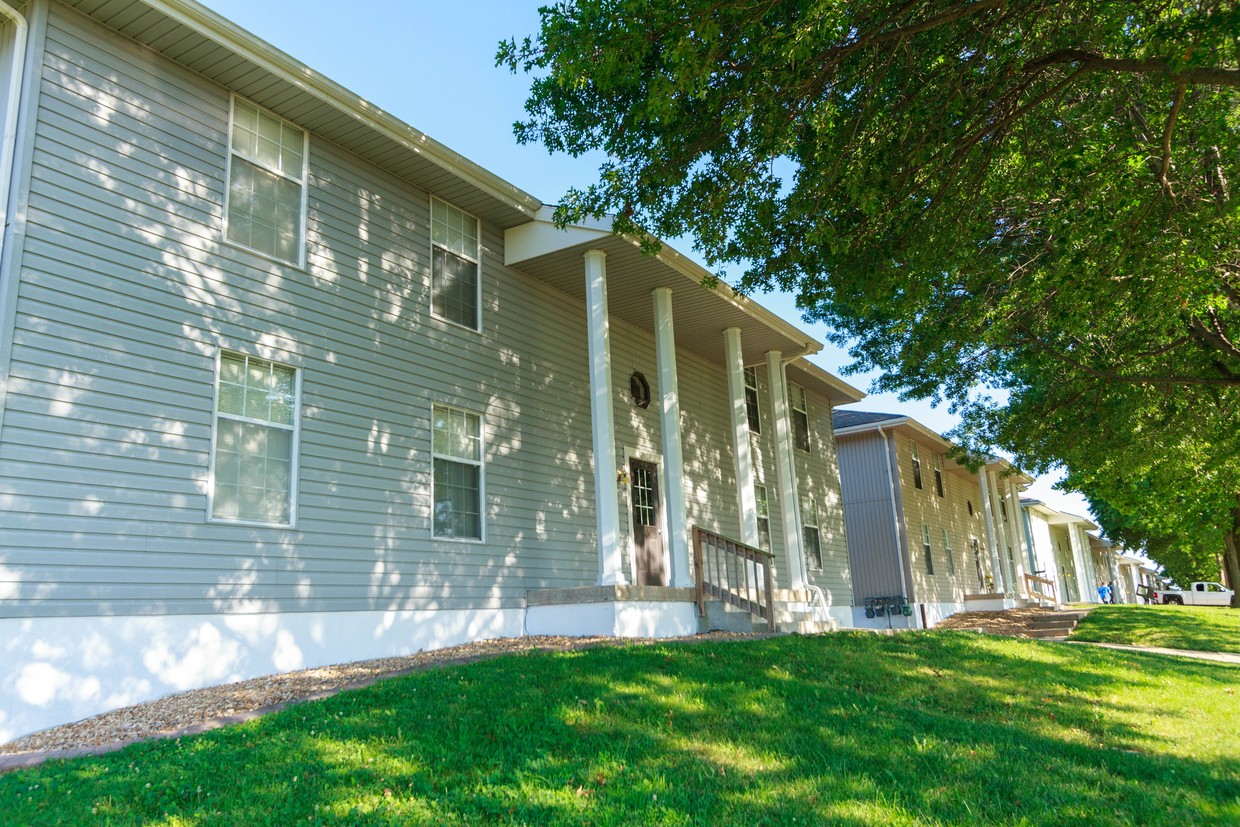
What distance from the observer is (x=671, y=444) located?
12742mm

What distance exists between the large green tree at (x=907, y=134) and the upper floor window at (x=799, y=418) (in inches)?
377

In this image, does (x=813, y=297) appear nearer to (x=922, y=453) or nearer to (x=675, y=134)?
(x=675, y=134)

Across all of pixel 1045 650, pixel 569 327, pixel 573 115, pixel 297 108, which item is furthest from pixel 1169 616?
pixel 297 108

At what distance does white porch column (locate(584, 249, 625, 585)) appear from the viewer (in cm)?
1120

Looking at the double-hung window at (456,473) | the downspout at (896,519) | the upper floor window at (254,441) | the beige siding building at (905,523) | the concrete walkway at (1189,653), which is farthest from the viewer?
the beige siding building at (905,523)

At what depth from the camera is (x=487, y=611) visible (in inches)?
433

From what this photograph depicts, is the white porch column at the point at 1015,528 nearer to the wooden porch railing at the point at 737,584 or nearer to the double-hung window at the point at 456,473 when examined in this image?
the wooden porch railing at the point at 737,584

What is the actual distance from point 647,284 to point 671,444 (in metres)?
2.55

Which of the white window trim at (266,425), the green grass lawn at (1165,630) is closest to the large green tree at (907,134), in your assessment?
the white window trim at (266,425)

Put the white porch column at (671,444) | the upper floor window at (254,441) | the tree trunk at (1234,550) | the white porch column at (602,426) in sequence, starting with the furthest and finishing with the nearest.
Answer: the tree trunk at (1234,550)
the white porch column at (671,444)
the white porch column at (602,426)
the upper floor window at (254,441)

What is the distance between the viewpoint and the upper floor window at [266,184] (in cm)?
926

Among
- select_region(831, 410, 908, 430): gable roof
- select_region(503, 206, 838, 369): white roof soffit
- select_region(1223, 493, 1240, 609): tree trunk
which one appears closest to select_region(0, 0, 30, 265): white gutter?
select_region(503, 206, 838, 369): white roof soffit

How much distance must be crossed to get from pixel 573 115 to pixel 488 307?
4.08 m

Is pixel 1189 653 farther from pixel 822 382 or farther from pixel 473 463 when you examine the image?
pixel 473 463
